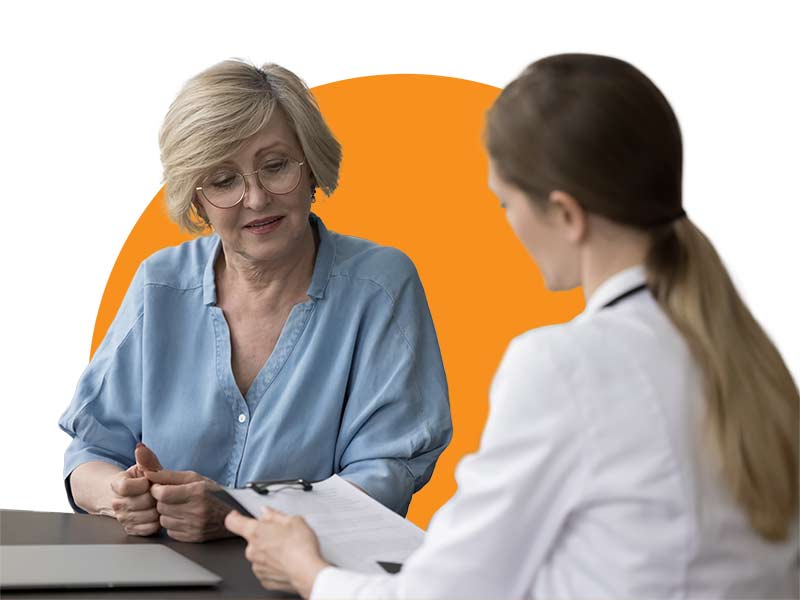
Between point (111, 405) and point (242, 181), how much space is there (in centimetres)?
63

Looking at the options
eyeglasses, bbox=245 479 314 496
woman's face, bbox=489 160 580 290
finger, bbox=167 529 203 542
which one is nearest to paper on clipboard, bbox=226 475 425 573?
eyeglasses, bbox=245 479 314 496

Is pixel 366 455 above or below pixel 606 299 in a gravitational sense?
below

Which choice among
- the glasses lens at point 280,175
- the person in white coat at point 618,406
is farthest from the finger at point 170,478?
the person in white coat at point 618,406

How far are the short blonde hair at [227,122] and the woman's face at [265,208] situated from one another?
2cm

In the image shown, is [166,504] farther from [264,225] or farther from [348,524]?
[264,225]

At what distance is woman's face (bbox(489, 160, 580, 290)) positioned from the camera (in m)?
1.38

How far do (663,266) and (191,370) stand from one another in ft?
4.89

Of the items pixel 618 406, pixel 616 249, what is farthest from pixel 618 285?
pixel 618 406

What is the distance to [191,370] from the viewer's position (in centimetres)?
256

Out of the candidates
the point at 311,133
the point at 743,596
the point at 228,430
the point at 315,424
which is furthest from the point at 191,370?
the point at 743,596

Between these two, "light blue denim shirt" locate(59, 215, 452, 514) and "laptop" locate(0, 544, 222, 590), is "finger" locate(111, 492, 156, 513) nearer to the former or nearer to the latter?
"laptop" locate(0, 544, 222, 590)

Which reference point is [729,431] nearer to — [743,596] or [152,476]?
[743,596]

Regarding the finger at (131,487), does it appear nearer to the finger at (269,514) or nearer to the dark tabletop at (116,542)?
the dark tabletop at (116,542)

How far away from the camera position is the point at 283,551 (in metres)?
1.61
